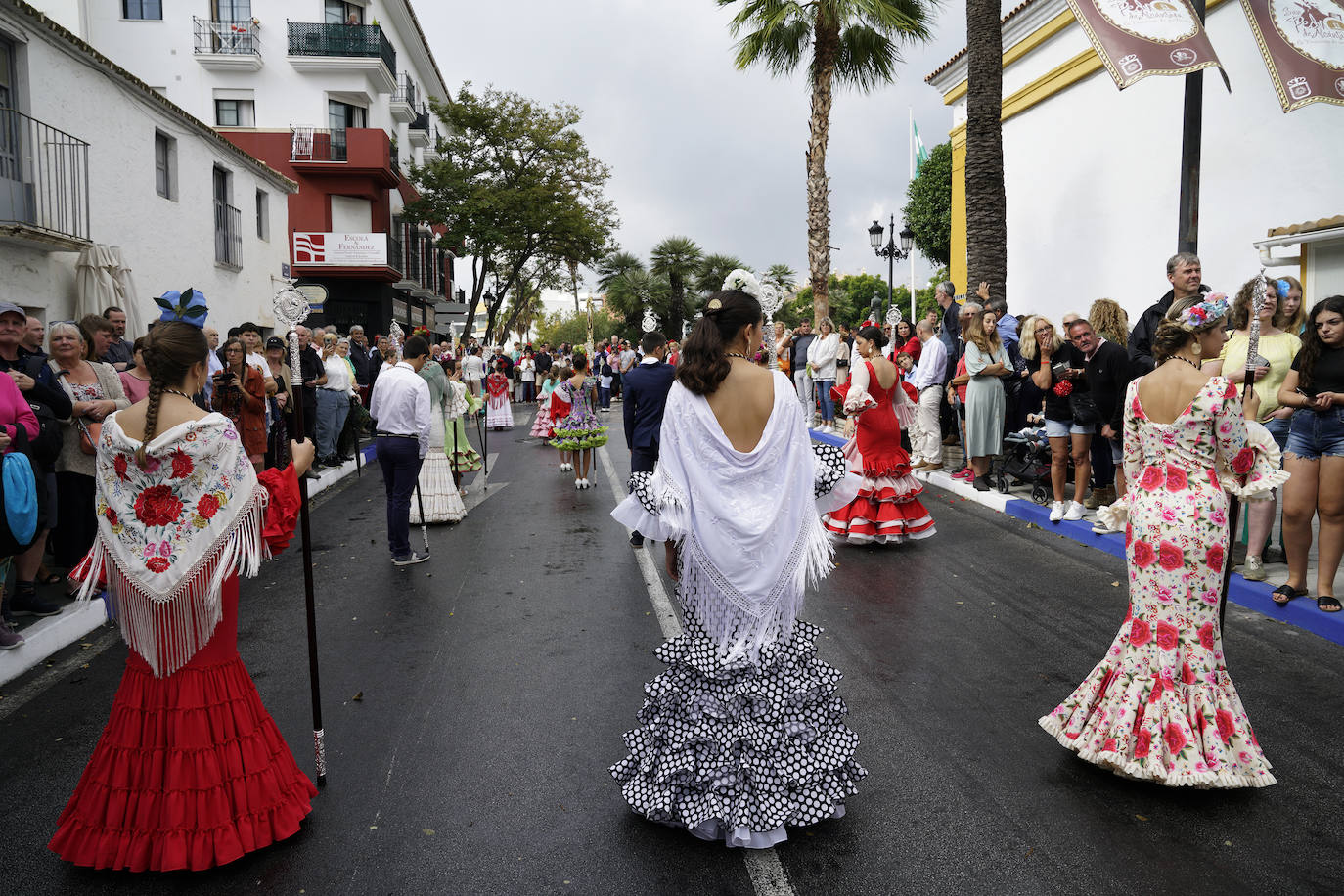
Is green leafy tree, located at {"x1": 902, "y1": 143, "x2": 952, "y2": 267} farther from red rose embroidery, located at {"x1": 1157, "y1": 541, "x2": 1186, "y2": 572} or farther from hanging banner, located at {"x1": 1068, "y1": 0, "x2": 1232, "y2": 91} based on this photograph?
red rose embroidery, located at {"x1": 1157, "y1": 541, "x2": 1186, "y2": 572}

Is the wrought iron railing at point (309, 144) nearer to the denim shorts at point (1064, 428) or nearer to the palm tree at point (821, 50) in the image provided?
the palm tree at point (821, 50)

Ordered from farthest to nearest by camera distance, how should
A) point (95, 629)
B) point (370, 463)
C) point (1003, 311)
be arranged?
point (370, 463)
point (1003, 311)
point (95, 629)

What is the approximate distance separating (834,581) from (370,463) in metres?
10.9

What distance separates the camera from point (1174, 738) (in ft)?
12.7

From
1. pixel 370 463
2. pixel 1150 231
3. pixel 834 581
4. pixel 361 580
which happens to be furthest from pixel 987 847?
pixel 1150 231

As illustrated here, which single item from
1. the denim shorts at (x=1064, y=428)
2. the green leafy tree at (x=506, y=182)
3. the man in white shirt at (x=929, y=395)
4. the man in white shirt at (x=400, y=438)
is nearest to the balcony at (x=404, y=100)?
the green leafy tree at (x=506, y=182)

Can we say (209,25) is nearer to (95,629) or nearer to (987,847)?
(95,629)

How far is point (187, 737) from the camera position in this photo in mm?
3391

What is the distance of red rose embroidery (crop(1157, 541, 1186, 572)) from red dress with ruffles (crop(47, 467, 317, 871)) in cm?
387

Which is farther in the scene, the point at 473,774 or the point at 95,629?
the point at 95,629

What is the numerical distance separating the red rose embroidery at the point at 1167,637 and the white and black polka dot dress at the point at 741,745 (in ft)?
4.97

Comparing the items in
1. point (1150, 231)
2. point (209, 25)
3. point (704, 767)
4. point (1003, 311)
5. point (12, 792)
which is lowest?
point (12, 792)

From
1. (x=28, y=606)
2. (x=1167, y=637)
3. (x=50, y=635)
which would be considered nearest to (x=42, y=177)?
(x=28, y=606)

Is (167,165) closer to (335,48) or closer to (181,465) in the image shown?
(181,465)
